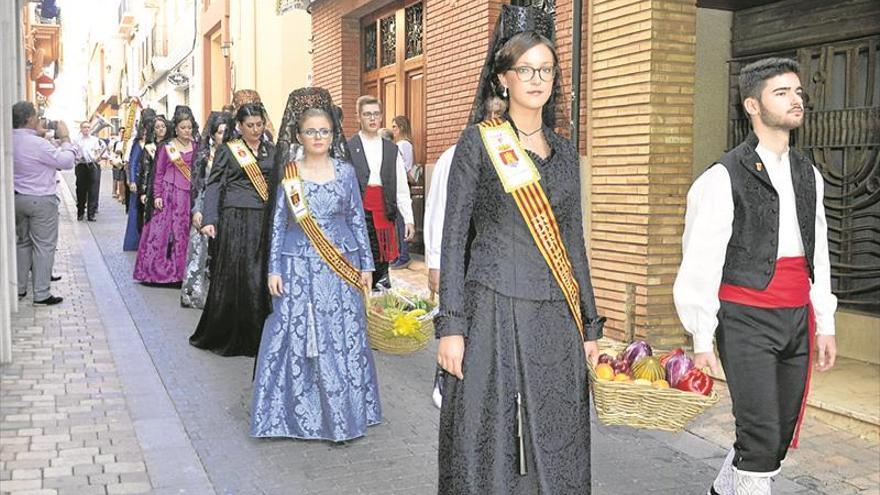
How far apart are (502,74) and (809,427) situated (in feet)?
11.6

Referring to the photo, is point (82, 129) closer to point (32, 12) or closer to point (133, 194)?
point (133, 194)

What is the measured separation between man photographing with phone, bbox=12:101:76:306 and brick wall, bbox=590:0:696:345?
525 cm

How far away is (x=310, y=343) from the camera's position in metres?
5.50

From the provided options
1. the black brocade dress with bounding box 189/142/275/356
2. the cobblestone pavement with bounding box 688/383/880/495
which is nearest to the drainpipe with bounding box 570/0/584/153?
the black brocade dress with bounding box 189/142/275/356

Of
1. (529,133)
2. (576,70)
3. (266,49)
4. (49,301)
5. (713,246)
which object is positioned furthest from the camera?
(266,49)

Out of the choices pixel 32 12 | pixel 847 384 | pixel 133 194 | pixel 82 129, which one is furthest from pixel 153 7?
pixel 847 384

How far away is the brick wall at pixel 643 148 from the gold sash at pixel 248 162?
2.83 metres

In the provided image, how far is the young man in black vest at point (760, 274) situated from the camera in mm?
3686

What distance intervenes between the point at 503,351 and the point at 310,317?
97.0 inches

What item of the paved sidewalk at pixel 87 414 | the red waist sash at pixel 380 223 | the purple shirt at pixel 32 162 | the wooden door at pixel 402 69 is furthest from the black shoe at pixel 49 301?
the wooden door at pixel 402 69

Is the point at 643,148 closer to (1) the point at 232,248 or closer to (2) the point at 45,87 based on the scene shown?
(1) the point at 232,248

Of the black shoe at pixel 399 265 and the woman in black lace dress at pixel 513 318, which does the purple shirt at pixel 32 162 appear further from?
the woman in black lace dress at pixel 513 318

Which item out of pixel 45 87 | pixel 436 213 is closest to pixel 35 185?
pixel 436 213

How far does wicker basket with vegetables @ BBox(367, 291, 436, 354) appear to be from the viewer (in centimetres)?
668
